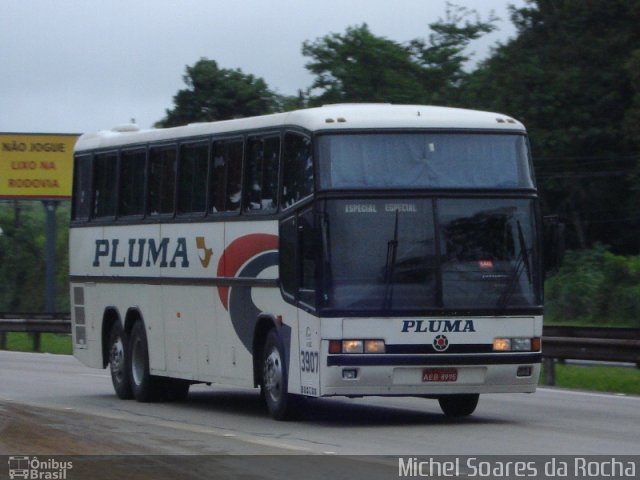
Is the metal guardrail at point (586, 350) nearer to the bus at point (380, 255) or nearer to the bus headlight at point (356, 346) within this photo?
the bus at point (380, 255)

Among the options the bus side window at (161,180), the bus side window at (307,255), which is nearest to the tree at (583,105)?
the bus side window at (161,180)

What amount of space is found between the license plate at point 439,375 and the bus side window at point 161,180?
5166mm

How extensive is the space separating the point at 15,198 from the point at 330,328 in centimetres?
4434

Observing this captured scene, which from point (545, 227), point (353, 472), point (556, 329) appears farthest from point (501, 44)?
point (353, 472)

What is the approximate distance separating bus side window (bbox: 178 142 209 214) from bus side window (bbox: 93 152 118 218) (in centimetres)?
233

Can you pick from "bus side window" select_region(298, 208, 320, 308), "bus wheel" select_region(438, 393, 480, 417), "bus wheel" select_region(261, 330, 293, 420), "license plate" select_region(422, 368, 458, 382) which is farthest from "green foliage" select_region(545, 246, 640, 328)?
"bus side window" select_region(298, 208, 320, 308)

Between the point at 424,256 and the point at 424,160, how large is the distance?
1050 millimetres

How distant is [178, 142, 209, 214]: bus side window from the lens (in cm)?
1780

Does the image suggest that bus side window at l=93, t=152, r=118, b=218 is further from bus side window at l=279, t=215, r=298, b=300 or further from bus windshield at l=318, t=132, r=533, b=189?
bus windshield at l=318, t=132, r=533, b=189

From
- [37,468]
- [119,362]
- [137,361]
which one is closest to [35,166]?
[119,362]

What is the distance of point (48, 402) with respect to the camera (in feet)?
62.5

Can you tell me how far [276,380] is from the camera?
15680 millimetres

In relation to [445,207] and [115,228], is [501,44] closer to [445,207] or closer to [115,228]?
[115,228]

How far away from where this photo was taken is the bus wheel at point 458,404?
1592 centimetres
